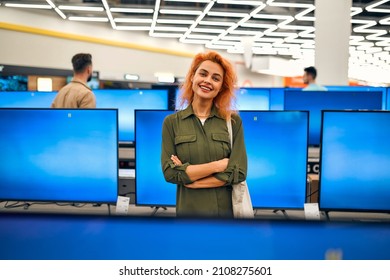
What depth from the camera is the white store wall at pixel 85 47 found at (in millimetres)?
9455

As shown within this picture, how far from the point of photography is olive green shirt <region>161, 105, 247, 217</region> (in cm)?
157

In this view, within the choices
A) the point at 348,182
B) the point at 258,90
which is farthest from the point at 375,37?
the point at 348,182

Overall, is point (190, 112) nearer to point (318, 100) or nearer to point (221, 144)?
point (221, 144)

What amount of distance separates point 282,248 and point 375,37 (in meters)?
15.4

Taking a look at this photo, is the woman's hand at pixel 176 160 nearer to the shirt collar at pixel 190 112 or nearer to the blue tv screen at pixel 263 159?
the shirt collar at pixel 190 112

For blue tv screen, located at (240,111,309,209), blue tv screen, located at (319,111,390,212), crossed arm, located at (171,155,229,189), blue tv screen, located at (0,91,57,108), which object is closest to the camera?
crossed arm, located at (171,155,229,189)

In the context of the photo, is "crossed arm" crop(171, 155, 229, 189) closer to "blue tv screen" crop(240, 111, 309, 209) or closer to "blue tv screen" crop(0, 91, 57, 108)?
"blue tv screen" crop(240, 111, 309, 209)

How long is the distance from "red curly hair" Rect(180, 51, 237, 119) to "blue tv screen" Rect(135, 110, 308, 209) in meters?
0.27

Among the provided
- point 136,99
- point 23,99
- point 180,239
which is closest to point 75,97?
point 136,99

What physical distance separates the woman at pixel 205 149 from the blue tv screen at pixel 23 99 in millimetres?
2403

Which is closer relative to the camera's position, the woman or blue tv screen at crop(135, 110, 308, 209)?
the woman

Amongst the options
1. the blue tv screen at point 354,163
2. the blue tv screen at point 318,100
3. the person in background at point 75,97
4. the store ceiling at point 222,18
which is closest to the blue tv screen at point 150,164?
the blue tv screen at point 354,163

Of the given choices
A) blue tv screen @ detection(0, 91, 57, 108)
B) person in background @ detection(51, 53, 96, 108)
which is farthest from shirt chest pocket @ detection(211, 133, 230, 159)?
blue tv screen @ detection(0, 91, 57, 108)

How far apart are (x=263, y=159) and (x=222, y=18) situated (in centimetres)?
1033
